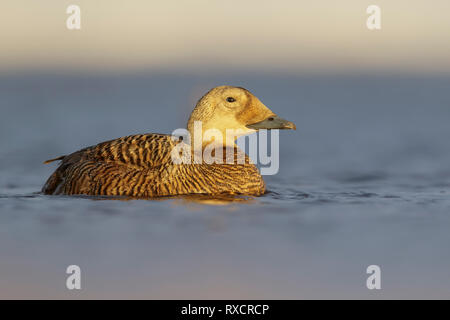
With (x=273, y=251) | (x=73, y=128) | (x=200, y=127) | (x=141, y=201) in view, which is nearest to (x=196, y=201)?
(x=141, y=201)

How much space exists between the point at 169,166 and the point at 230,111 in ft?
3.48

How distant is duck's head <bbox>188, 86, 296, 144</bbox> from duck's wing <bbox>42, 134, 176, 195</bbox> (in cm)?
52

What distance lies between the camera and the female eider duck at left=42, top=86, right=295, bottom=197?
A: 8.16 m

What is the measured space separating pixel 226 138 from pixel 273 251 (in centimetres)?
282

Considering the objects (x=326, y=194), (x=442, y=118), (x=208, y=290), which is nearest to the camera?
(x=208, y=290)

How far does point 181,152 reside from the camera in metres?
8.51

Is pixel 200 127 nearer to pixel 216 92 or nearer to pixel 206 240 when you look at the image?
pixel 216 92

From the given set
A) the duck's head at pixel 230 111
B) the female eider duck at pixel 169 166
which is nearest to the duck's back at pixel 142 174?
the female eider duck at pixel 169 166

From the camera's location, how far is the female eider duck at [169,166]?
8.16 meters

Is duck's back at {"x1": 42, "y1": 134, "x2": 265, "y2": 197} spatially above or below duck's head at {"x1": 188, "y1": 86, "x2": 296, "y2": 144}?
below

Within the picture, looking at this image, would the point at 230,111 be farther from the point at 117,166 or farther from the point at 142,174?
the point at 117,166


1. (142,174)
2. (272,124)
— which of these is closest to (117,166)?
(142,174)

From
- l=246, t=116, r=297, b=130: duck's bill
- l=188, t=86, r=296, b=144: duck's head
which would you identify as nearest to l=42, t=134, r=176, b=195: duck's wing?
l=188, t=86, r=296, b=144: duck's head

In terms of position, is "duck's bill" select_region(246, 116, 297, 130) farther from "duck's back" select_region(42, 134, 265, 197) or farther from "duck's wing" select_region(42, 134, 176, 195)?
"duck's wing" select_region(42, 134, 176, 195)
